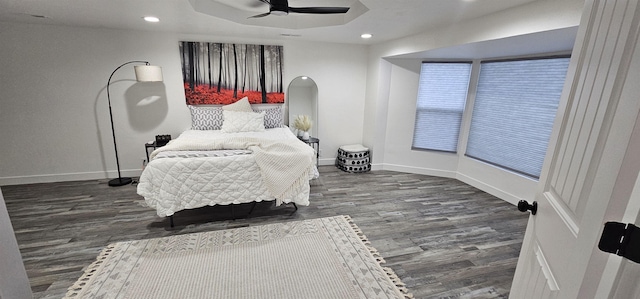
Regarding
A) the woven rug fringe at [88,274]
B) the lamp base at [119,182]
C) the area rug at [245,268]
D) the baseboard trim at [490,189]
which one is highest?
the baseboard trim at [490,189]

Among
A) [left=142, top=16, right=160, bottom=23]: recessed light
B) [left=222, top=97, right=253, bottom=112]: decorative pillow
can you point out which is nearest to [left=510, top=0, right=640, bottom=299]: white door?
[left=142, top=16, right=160, bottom=23]: recessed light

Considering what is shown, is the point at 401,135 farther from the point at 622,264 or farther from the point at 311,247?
the point at 622,264

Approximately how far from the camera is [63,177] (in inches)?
150

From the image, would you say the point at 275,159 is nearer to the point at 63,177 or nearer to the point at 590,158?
the point at 590,158

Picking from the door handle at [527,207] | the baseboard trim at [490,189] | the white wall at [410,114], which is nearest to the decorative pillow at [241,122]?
the white wall at [410,114]

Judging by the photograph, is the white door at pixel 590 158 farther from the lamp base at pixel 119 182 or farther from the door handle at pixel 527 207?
the lamp base at pixel 119 182

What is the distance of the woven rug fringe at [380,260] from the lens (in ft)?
6.22

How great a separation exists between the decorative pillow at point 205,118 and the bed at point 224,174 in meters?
1.12

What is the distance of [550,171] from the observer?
1.03 metres

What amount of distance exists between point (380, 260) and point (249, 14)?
306 cm

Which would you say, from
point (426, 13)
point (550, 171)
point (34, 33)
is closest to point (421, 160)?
point (426, 13)

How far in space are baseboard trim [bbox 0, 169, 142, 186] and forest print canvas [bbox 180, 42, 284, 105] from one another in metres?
1.45

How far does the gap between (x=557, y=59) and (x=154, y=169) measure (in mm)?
4241

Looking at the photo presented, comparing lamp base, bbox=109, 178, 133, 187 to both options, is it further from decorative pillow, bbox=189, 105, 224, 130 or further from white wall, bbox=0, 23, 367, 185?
decorative pillow, bbox=189, 105, 224, 130
